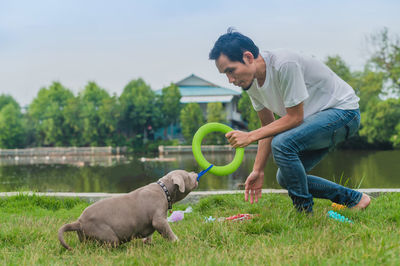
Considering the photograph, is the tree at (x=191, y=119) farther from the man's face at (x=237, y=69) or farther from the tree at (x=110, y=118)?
the man's face at (x=237, y=69)

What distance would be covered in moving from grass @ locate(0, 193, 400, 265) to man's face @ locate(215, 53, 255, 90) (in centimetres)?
106

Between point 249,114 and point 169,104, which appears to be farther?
point 169,104

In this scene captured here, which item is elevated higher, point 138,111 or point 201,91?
point 201,91

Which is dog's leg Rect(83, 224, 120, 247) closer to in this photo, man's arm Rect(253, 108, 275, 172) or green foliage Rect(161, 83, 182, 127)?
man's arm Rect(253, 108, 275, 172)

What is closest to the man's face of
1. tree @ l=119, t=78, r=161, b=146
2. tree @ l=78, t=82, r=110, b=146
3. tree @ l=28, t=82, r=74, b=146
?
tree @ l=119, t=78, r=161, b=146

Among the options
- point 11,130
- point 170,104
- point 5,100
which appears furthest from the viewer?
point 5,100

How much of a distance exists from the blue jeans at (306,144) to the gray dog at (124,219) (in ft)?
3.13

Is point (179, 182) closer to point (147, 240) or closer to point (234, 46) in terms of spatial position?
point (147, 240)

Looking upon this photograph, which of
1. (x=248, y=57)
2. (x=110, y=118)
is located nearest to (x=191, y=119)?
(x=110, y=118)

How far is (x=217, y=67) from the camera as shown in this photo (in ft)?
9.21

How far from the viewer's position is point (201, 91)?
3453 cm

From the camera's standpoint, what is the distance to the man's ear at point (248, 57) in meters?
2.67

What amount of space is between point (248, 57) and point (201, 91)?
105 ft

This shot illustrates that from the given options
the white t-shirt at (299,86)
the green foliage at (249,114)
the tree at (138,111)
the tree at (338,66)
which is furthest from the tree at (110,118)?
the white t-shirt at (299,86)
